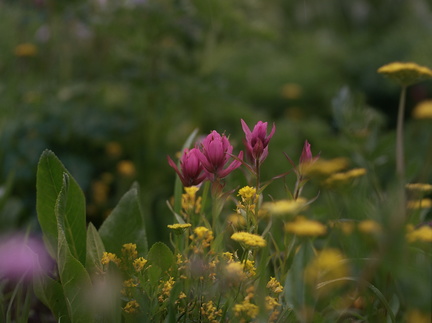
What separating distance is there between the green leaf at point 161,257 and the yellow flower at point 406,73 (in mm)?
524

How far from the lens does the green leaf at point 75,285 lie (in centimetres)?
84

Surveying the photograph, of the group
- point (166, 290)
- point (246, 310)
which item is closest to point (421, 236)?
point (246, 310)

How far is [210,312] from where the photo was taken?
0.80 metres

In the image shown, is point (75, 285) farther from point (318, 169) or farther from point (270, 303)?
point (318, 169)

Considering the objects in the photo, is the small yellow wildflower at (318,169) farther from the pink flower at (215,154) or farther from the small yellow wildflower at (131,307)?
the small yellow wildflower at (131,307)

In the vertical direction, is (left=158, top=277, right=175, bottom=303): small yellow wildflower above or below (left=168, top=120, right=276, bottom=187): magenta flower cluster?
below

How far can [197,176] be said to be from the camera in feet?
2.86

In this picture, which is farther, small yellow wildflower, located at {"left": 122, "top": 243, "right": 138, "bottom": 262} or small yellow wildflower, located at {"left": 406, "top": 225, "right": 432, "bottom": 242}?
small yellow wildflower, located at {"left": 122, "top": 243, "right": 138, "bottom": 262}

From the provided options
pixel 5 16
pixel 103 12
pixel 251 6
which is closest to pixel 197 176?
pixel 103 12

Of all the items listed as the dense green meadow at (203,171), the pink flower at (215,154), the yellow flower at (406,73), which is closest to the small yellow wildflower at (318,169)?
the dense green meadow at (203,171)

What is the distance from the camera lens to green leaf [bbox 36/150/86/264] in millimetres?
956

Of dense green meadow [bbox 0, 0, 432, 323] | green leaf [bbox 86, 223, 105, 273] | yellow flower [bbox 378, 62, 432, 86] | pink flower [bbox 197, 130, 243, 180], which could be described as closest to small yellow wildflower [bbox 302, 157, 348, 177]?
dense green meadow [bbox 0, 0, 432, 323]

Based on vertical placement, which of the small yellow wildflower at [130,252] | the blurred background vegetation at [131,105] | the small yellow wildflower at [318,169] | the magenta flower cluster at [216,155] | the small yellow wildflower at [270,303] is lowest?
the blurred background vegetation at [131,105]

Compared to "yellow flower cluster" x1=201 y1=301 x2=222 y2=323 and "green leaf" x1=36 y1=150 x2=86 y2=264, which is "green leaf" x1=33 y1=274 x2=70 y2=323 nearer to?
"green leaf" x1=36 y1=150 x2=86 y2=264
